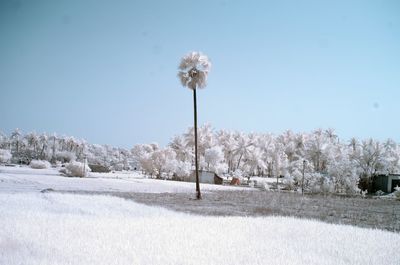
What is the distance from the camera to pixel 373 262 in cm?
965

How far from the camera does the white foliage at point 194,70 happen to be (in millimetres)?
33781

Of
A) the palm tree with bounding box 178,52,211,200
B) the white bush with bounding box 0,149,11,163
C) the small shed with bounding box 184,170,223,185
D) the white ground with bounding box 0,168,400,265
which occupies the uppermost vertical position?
the palm tree with bounding box 178,52,211,200

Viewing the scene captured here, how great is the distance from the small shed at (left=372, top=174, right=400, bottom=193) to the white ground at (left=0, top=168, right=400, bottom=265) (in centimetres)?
5126

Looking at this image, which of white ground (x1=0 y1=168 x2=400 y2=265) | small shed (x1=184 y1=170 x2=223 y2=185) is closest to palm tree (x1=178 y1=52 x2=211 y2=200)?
white ground (x1=0 y1=168 x2=400 y2=265)

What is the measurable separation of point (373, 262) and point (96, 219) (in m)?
10.3

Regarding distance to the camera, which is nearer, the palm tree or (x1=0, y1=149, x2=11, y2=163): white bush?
the palm tree

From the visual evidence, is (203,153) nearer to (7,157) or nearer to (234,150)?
(234,150)

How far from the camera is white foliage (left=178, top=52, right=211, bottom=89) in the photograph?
33.8m

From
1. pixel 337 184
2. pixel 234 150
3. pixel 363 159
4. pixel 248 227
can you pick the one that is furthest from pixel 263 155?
pixel 248 227

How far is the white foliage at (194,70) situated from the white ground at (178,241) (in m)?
19.3

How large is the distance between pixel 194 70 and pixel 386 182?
44.1m

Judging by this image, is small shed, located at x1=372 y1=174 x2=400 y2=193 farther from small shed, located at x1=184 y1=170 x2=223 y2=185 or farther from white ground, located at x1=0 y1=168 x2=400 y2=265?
white ground, located at x1=0 y1=168 x2=400 y2=265

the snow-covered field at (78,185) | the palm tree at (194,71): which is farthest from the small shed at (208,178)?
the palm tree at (194,71)

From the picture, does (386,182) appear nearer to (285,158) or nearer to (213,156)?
(213,156)
